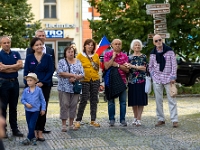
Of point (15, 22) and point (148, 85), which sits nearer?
point (148, 85)

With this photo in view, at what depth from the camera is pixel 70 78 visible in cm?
972

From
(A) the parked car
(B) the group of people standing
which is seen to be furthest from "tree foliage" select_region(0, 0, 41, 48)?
(B) the group of people standing

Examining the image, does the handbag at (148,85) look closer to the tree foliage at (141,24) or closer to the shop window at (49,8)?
the tree foliage at (141,24)

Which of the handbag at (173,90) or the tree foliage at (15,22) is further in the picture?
the tree foliage at (15,22)

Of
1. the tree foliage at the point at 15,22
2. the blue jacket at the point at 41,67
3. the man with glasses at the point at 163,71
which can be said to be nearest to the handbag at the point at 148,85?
the man with glasses at the point at 163,71

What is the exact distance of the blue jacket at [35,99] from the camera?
8305 mm

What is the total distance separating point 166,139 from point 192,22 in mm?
12880

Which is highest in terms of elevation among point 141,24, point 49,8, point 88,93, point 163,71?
point 49,8

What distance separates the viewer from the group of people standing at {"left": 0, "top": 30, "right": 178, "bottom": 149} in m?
8.44

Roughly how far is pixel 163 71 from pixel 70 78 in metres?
1.97

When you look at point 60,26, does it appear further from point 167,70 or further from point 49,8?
point 167,70

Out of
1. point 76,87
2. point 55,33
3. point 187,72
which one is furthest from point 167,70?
point 55,33

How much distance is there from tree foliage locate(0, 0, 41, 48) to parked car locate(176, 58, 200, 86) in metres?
7.41

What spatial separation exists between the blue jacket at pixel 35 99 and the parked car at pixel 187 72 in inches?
653
